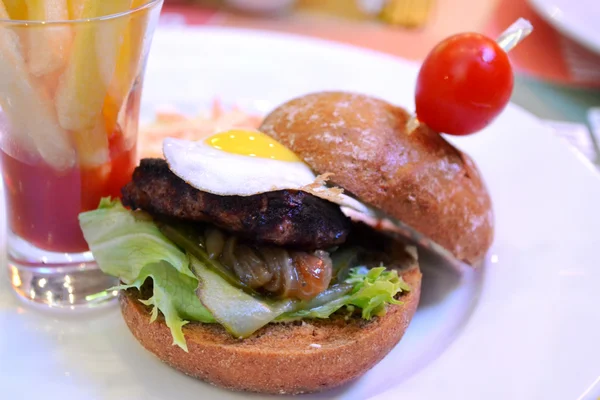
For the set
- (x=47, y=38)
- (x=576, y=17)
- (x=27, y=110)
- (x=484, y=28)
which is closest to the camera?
(x=47, y=38)

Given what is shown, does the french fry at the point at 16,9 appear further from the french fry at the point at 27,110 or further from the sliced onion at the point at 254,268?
the sliced onion at the point at 254,268

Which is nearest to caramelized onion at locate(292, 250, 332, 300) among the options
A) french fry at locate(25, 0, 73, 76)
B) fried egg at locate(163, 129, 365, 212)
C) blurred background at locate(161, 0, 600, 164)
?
fried egg at locate(163, 129, 365, 212)

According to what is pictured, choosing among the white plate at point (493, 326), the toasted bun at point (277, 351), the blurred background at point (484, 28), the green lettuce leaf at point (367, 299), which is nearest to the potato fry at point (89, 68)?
the toasted bun at point (277, 351)

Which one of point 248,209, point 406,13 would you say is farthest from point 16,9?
point 406,13

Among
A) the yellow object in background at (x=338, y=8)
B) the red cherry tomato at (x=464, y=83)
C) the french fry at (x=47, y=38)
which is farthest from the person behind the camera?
the yellow object in background at (x=338, y=8)

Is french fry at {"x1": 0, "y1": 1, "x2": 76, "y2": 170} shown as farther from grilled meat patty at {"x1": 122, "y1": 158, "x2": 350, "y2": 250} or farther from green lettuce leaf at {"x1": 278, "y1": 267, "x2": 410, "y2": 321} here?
green lettuce leaf at {"x1": 278, "y1": 267, "x2": 410, "y2": 321}

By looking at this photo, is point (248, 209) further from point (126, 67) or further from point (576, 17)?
point (576, 17)

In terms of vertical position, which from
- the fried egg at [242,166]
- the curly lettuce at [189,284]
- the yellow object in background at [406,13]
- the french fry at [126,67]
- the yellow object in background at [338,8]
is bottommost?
the yellow object in background at [338,8]

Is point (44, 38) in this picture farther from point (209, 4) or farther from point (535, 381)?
point (209, 4)
